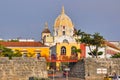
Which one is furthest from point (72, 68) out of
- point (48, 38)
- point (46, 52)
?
point (48, 38)

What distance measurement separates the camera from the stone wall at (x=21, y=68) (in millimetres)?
48941

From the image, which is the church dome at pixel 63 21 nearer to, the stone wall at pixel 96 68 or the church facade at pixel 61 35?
the church facade at pixel 61 35

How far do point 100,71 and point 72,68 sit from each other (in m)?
6.17

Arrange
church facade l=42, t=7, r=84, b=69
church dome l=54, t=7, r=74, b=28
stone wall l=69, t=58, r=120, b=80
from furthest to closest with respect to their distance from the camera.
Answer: church dome l=54, t=7, r=74, b=28 → church facade l=42, t=7, r=84, b=69 → stone wall l=69, t=58, r=120, b=80

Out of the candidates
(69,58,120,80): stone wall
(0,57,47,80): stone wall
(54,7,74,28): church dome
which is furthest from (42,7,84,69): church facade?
(0,57,47,80): stone wall

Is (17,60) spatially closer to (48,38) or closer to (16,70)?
(16,70)

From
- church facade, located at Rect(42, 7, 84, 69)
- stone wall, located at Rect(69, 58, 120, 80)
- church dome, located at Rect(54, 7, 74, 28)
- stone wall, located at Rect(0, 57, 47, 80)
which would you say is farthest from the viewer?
church dome, located at Rect(54, 7, 74, 28)

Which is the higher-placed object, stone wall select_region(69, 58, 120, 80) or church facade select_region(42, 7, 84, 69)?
church facade select_region(42, 7, 84, 69)

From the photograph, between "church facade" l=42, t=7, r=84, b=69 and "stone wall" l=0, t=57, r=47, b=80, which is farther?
"church facade" l=42, t=7, r=84, b=69

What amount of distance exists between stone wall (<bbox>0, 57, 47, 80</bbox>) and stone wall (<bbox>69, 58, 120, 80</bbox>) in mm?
4642

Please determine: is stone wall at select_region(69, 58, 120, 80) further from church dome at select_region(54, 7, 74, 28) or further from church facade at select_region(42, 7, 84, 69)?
church dome at select_region(54, 7, 74, 28)

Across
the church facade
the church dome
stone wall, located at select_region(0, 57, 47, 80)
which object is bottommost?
stone wall, located at select_region(0, 57, 47, 80)

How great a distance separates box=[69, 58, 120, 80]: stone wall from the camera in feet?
171

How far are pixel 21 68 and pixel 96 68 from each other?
8267mm
